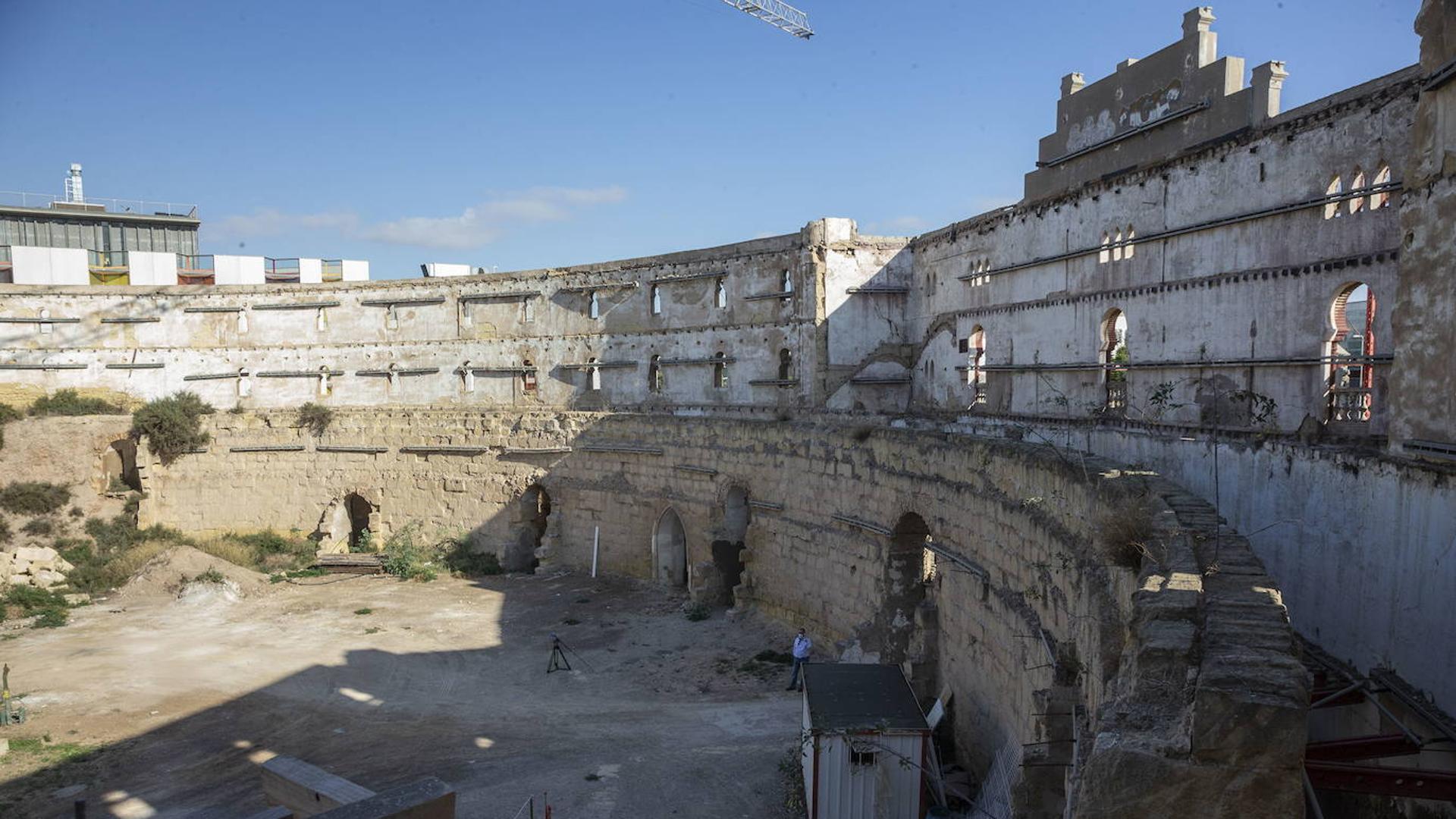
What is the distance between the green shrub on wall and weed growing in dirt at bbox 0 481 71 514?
2360 mm

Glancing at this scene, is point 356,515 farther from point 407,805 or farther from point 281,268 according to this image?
point 407,805

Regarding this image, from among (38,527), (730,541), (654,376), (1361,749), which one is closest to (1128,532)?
(1361,749)

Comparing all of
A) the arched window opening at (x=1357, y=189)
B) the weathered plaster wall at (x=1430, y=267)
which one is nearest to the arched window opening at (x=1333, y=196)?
the arched window opening at (x=1357, y=189)

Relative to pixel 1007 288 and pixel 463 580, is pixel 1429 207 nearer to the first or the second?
pixel 1007 288

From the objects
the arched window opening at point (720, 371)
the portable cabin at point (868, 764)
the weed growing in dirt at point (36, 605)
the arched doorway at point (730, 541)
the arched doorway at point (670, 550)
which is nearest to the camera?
the portable cabin at point (868, 764)

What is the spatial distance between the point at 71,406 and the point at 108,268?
39.7ft

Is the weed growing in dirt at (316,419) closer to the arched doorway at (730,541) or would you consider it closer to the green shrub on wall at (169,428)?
the green shrub on wall at (169,428)

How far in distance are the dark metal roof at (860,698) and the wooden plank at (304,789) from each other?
4593mm

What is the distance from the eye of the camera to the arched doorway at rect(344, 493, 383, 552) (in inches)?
1023

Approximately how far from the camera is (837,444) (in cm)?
1548

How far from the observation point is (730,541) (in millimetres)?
19125

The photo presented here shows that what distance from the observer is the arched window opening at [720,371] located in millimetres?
24667

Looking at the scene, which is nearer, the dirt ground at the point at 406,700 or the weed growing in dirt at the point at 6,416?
the dirt ground at the point at 406,700

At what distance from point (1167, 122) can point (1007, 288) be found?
412cm
